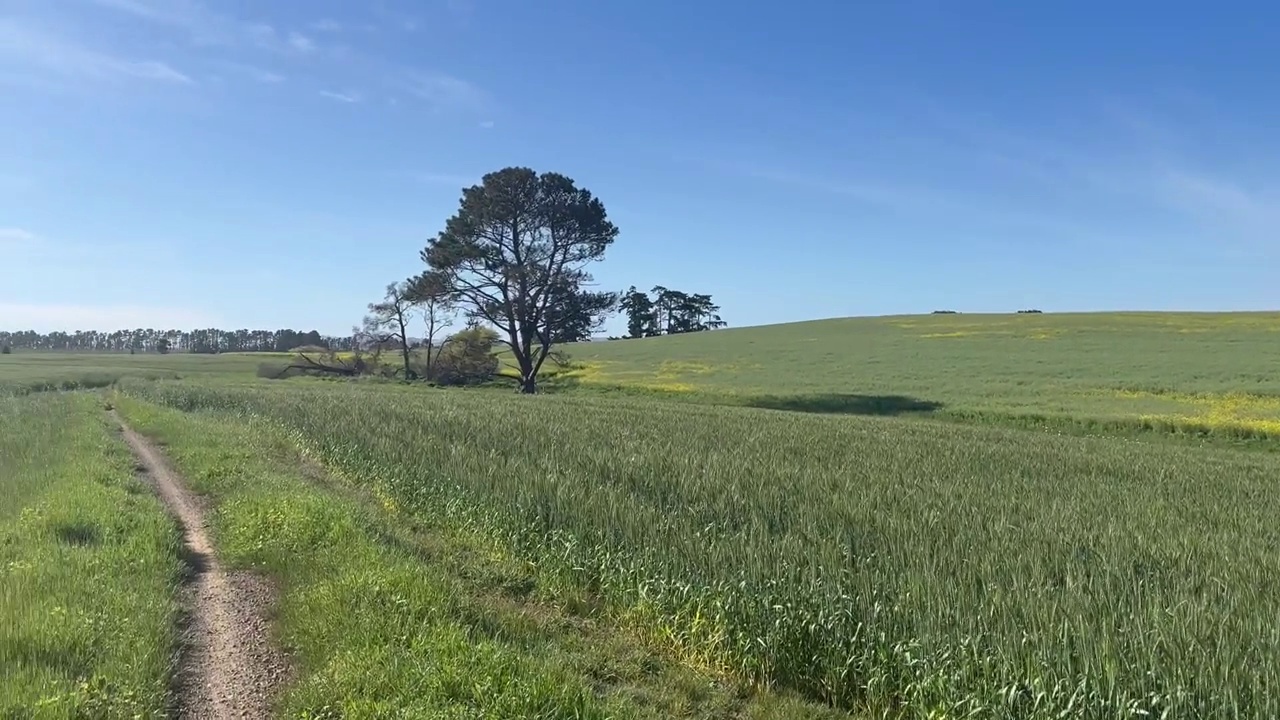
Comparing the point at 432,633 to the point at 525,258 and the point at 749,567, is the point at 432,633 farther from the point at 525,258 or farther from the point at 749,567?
the point at 525,258

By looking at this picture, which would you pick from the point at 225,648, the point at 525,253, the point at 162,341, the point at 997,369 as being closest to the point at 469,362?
the point at 525,253

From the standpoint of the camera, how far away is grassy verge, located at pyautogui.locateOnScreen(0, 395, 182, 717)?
16.9ft

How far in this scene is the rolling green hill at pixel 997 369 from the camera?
31.3 m

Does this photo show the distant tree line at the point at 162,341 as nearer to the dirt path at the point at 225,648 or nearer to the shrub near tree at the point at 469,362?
the shrub near tree at the point at 469,362

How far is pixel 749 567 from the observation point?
695 cm

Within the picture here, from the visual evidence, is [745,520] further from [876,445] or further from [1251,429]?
[1251,429]

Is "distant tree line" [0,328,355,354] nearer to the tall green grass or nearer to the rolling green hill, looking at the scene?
the rolling green hill

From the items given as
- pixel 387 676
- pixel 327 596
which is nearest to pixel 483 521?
pixel 327 596

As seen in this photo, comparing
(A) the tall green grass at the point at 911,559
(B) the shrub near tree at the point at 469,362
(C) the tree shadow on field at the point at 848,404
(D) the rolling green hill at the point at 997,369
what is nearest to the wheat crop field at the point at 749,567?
(A) the tall green grass at the point at 911,559

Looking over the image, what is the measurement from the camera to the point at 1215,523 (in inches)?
384

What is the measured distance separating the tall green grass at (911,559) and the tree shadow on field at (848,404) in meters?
18.8

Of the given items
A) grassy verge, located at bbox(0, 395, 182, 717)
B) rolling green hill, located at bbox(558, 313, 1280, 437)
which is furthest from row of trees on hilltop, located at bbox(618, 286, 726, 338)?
grassy verge, located at bbox(0, 395, 182, 717)

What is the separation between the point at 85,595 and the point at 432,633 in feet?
10.3

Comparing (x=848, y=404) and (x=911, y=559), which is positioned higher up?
(x=911, y=559)
